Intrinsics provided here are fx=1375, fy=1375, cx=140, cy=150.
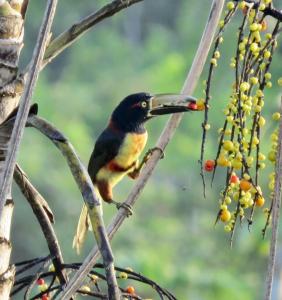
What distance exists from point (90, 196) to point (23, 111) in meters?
0.13

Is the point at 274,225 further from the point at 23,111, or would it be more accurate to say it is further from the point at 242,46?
the point at 23,111

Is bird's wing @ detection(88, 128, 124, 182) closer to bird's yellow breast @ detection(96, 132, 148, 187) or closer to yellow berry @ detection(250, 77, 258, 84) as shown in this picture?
bird's yellow breast @ detection(96, 132, 148, 187)

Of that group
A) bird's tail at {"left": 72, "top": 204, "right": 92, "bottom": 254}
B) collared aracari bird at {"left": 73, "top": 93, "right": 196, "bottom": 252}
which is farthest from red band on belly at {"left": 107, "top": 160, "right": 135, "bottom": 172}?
bird's tail at {"left": 72, "top": 204, "right": 92, "bottom": 254}

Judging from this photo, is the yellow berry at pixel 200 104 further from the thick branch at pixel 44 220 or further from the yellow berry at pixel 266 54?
the thick branch at pixel 44 220

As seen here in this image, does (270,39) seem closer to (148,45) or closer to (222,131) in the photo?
(222,131)

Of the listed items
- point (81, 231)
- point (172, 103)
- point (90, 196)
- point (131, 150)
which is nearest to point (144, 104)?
point (131, 150)

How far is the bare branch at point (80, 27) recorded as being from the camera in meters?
1.88

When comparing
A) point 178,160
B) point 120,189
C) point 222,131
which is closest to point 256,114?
point 222,131

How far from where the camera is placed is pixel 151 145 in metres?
15.9

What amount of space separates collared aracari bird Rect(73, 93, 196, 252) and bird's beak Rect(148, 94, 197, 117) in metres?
0.14

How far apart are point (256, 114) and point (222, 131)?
0.16ft

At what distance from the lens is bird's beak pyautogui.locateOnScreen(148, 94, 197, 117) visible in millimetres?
1959

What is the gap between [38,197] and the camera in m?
1.95

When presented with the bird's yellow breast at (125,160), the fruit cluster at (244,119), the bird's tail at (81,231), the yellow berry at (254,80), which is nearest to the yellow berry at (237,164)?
the fruit cluster at (244,119)
